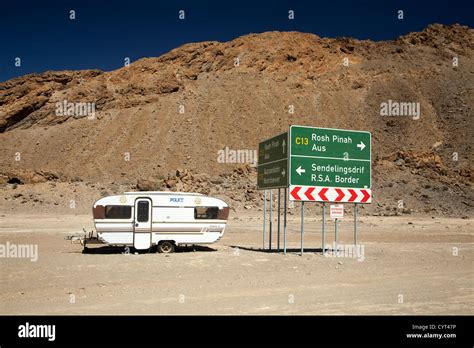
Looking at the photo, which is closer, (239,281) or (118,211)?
(239,281)

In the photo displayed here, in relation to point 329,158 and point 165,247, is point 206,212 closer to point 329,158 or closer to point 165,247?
point 165,247

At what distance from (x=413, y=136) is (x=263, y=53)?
30.7 metres

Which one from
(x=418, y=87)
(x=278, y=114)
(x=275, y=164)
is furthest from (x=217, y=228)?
(x=418, y=87)

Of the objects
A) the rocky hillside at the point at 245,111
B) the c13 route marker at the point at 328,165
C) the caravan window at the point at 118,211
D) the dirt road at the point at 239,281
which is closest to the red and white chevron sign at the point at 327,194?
the c13 route marker at the point at 328,165

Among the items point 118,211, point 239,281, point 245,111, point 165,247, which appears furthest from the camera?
point 245,111

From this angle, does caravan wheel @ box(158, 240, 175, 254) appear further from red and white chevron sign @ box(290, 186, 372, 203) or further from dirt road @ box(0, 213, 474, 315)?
red and white chevron sign @ box(290, 186, 372, 203)

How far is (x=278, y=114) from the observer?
241 feet

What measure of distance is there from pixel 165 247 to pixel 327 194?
6831 millimetres

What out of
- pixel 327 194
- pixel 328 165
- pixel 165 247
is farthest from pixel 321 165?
pixel 165 247

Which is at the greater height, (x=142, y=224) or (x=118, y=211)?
(x=118, y=211)

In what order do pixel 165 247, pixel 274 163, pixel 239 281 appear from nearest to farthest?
pixel 239 281, pixel 165 247, pixel 274 163

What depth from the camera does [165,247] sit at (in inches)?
774

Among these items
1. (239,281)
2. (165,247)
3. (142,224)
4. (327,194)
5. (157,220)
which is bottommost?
(239,281)

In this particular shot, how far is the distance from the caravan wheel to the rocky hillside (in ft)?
91.2
